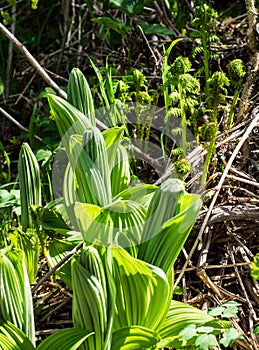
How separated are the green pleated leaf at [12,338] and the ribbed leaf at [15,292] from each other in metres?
0.03

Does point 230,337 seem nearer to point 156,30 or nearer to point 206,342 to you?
point 206,342

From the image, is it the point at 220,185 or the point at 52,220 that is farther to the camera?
the point at 220,185

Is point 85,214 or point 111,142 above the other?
point 111,142

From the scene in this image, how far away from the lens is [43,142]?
217 centimetres

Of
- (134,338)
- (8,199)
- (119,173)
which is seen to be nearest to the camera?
(134,338)

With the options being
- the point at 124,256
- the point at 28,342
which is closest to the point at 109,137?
the point at 124,256

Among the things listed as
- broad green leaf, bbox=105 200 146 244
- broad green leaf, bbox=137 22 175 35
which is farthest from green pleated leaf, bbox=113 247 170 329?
broad green leaf, bbox=137 22 175 35

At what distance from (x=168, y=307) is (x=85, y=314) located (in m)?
0.20

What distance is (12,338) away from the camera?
3.68ft

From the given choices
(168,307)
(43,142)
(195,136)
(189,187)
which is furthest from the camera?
(43,142)

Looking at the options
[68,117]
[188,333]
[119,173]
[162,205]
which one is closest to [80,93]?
[68,117]

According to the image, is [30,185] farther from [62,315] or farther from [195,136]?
[195,136]

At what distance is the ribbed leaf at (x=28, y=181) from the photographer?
4.86 feet

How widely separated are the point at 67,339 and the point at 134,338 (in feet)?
0.44
